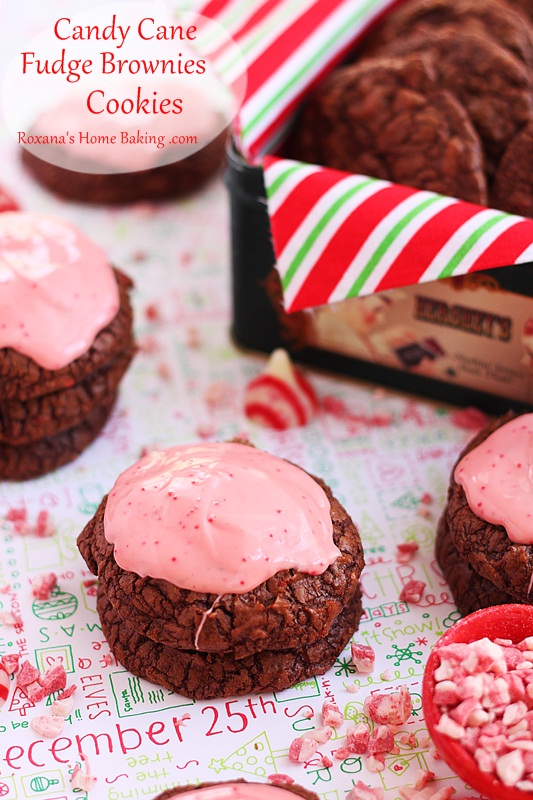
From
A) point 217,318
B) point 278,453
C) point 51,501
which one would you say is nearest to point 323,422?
point 278,453

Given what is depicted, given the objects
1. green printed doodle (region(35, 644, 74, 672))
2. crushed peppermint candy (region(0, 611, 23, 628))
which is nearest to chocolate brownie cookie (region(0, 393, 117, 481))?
crushed peppermint candy (region(0, 611, 23, 628))

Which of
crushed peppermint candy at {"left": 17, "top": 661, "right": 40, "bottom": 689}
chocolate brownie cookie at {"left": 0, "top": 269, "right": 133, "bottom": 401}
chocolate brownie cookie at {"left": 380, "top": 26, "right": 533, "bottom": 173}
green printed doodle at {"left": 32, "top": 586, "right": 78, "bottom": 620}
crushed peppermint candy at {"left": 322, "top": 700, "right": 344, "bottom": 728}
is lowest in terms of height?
green printed doodle at {"left": 32, "top": 586, "right": 78, "bottom": 620}

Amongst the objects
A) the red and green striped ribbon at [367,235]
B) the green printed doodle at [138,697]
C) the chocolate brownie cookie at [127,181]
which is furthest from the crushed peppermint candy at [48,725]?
the chocolate brownie cookie at [127,181]

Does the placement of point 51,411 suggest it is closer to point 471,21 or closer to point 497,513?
point 497,513

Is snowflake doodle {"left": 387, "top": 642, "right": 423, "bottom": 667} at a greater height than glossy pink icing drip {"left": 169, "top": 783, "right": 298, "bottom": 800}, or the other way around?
glossy pink icing drip {"left": 169, "top": 783, "right": 298, "bottom": 800}

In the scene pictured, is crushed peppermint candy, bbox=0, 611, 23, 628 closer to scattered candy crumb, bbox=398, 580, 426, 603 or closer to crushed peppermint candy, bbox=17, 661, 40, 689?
crushed peppermint candy, bbox=17, 661, 40, 689

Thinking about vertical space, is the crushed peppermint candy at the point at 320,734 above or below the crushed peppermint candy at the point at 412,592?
below

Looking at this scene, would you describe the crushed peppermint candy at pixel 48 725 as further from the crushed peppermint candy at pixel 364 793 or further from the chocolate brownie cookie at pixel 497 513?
the chocolate brownie cookie at pixel 497 513
